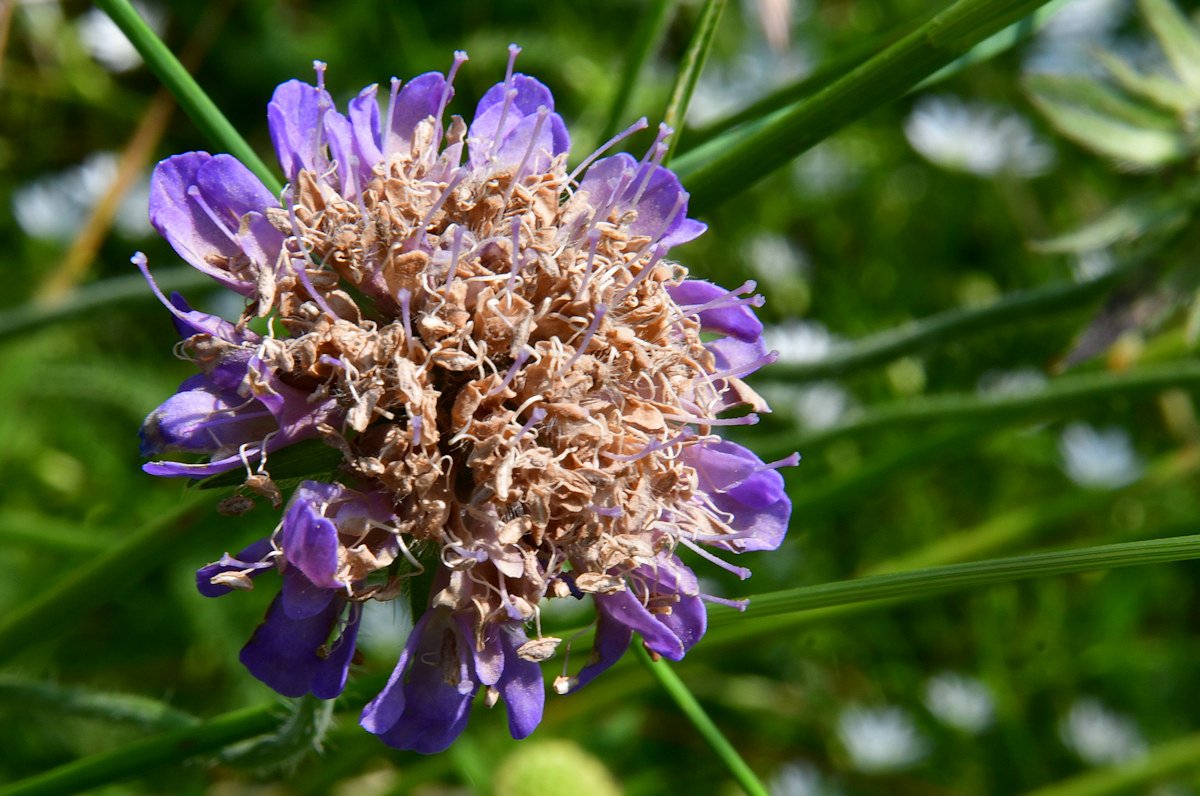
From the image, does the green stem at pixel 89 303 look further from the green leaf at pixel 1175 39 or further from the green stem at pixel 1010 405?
the green leaf at pixel 1175 39

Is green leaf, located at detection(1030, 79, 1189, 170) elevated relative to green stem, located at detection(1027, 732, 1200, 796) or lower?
elevated

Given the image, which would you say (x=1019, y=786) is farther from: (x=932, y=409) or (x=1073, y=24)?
(x=1073, y=24)

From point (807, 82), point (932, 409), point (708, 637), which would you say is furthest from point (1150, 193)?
point (708, 637)

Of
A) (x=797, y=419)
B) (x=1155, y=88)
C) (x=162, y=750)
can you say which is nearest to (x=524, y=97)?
(x=162, y=750)

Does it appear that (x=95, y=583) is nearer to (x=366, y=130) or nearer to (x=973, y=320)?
(x=366, y=130)

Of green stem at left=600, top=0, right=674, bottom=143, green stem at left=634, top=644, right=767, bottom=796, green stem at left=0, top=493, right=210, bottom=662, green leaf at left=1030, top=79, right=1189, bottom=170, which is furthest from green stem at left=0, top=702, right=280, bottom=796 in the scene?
green leaf at left=1030, top=79, right=1189, bottom=170

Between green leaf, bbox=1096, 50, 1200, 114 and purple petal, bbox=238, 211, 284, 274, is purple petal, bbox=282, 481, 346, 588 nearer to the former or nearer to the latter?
purple petal, bbox=238, 211, 284, 274

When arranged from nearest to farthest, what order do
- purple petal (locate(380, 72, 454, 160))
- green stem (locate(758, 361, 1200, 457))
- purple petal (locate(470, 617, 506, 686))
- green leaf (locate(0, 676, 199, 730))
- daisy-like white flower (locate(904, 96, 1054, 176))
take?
purple petal (locate(470, 617, 506, 686)) < purple petal (locate(380, 72, 454, 160)) < green leaf (locate(0, 676, 199, 730)) < green stem (locate(758, 361, 1200, 457)) < daisy-like white flower (locate(904, 96, 1054, 176))
